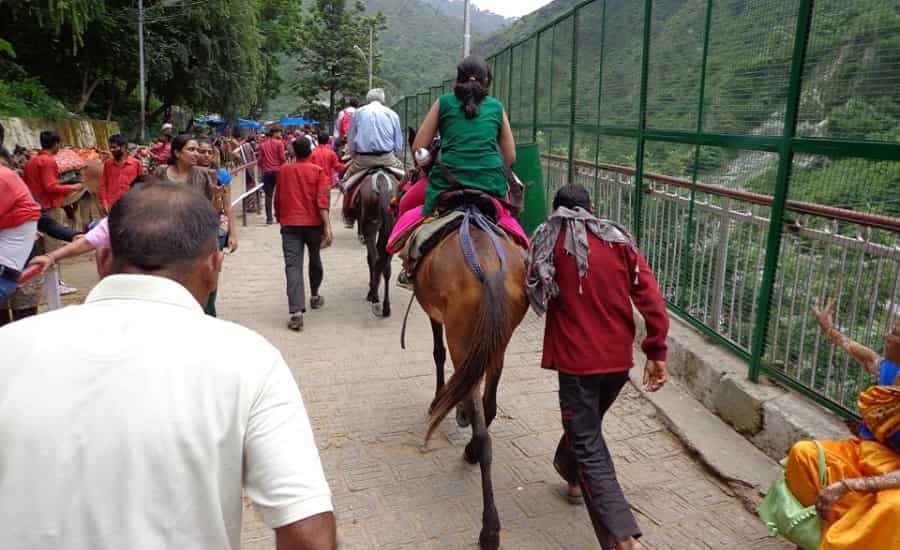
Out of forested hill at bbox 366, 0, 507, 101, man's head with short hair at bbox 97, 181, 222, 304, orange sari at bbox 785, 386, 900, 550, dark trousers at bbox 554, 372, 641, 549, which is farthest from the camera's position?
forested hill at bbox 366, 0, 507, 101

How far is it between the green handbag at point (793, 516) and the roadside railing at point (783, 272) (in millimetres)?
1080

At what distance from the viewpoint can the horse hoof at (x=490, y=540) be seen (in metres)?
3.22

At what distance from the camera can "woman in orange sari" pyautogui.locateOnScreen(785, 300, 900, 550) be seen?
2.24 m

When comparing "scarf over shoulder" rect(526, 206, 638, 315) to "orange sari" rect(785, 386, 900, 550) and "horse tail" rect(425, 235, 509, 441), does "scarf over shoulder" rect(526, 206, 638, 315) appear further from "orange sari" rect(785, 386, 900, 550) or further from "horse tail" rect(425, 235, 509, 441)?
"orange sari" rect(785, 386, 900, 550)

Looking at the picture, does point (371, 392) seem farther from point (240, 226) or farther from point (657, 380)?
point (240, 226)

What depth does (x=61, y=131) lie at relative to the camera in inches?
644

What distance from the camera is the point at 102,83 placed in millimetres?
29219

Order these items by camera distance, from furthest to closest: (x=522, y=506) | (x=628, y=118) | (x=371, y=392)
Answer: (x=628, y=118)
(x=371, y=392)
(x=522, y=506)

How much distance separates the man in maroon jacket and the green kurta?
1.04 metres

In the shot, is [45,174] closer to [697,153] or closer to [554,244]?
[554,244]

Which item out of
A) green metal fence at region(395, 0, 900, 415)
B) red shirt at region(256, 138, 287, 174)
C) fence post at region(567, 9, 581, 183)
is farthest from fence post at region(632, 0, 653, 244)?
red shirt at region(256, 138, 287, 174)

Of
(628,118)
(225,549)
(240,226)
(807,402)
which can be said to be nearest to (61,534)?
(225,549)

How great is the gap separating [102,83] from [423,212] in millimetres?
30358

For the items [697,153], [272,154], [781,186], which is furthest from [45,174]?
[781,186]
